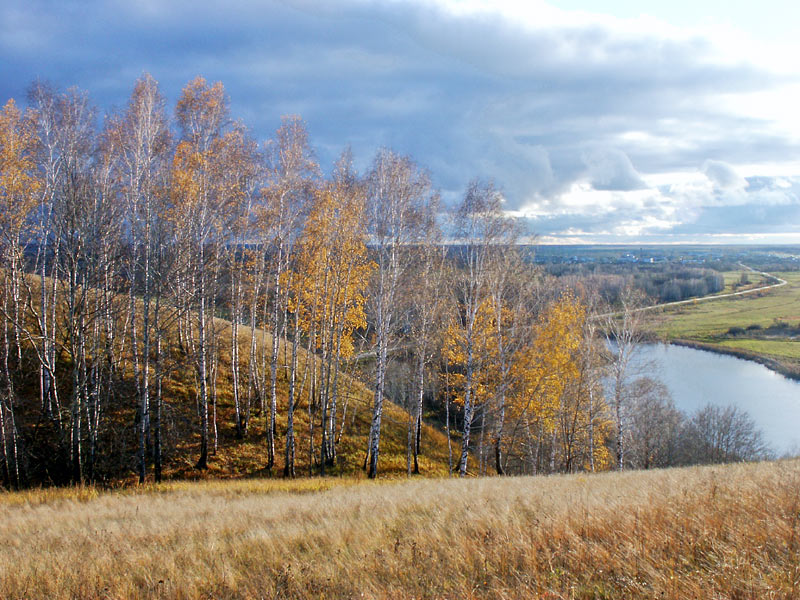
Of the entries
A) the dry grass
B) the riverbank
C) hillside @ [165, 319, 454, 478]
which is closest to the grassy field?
the riverbank

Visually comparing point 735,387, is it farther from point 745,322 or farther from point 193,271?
point 193,271

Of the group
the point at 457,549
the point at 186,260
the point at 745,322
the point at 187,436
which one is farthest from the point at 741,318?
the point at 457,549

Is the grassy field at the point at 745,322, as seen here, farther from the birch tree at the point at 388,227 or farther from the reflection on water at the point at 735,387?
the birch tree at the point at 388,227

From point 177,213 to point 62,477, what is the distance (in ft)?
29.2

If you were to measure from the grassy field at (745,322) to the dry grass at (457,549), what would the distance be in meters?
53.6

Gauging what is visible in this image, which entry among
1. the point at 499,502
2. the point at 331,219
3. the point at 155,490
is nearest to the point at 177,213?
the point at 331,219

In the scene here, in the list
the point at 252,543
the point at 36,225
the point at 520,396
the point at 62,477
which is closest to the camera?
the point at 252,543

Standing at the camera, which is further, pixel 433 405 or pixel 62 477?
pixel 433 405

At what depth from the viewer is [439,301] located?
2072 cm

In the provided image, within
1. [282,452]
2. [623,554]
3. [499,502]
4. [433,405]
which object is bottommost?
[433,405]

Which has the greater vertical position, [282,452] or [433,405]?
[282,452]

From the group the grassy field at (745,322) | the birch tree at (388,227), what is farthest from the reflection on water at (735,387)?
the birch tree at (388,227)

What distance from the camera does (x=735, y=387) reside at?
50.8m

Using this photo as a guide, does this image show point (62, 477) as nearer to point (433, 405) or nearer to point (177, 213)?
point (177, 213)
